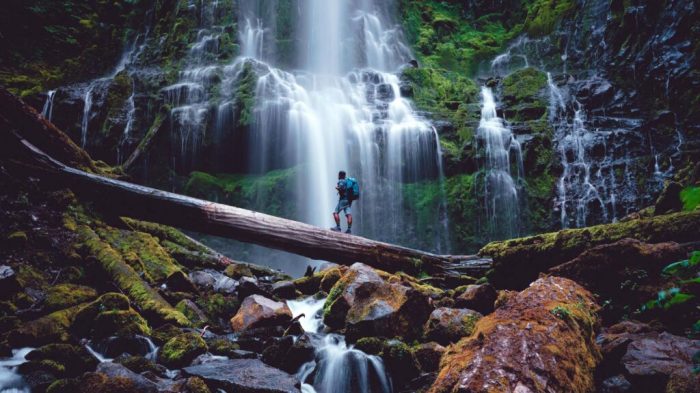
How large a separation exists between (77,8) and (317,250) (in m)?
24.8

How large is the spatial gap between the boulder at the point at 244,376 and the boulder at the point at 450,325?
1.63 meters

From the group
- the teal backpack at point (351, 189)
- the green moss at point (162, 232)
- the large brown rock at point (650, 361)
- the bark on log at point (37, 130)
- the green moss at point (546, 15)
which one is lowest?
the large brown rock at point (650, 361)

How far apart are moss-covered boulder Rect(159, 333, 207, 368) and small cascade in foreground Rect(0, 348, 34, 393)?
3.73 ft

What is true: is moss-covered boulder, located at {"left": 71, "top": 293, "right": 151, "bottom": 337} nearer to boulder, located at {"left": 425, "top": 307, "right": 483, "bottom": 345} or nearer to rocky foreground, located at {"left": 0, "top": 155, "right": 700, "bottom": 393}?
rocky foreground, located at {"left": 0, "top": 155, "right": 700, "bottom": 393}

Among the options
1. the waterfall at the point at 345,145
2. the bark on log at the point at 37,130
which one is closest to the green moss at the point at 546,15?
the waterfall at the point at 345,145

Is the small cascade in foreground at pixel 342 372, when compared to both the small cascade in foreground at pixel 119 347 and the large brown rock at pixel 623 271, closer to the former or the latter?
the small cascade in foreground at pixel 119 347

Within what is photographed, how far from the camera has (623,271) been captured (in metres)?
4.23

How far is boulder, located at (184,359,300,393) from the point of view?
11.7ft

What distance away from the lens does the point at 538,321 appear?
2689 mm

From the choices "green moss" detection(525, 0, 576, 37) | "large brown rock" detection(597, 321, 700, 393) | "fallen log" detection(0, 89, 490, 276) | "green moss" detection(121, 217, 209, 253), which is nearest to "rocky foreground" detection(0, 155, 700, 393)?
"large brown rock" detection(597, 321, 700, 393)

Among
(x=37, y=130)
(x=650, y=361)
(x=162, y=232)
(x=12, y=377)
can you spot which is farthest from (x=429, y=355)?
(x=37, y=130)

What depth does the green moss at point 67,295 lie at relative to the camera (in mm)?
4684

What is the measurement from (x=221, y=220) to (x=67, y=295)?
2241mm

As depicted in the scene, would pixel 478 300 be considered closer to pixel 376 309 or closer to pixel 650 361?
pixel 376 309
